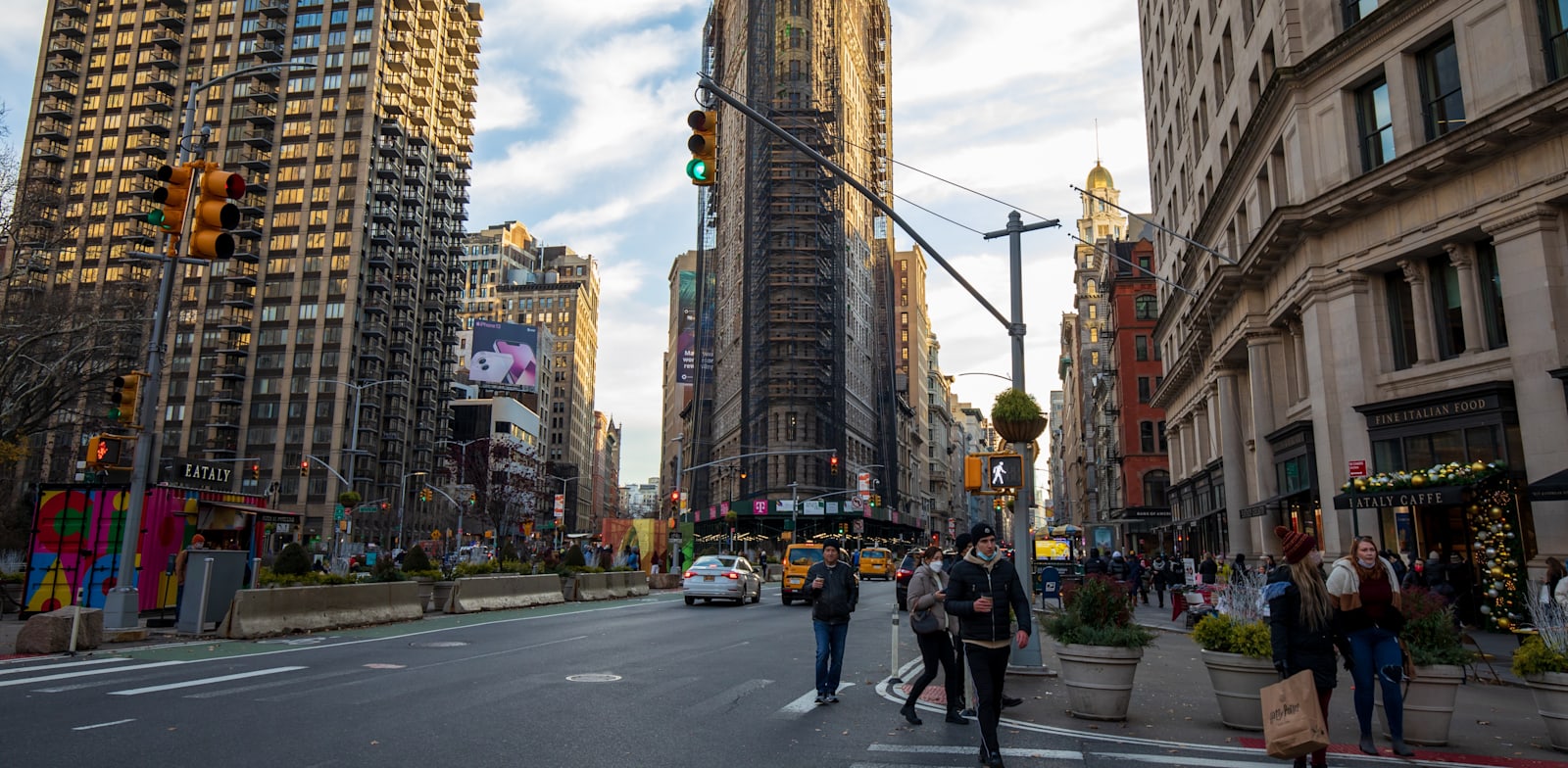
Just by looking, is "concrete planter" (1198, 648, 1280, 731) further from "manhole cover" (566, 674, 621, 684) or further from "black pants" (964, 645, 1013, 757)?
"manhole cover" (566, 674, 621, 684)

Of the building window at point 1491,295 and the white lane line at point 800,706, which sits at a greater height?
the building window at point 1491,295

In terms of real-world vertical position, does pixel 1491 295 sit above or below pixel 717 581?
above

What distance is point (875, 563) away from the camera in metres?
53.7

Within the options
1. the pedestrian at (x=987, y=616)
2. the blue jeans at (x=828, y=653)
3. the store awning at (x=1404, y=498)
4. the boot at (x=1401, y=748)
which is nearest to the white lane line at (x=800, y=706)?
the blue jeans at (x=828, y=653)

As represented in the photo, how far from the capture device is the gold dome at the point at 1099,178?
145 meters

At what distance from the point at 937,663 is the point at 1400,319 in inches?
791

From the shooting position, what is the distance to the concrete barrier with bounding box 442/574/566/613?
24.2 metres

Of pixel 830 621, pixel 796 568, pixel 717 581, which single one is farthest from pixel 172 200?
pixel 796 568

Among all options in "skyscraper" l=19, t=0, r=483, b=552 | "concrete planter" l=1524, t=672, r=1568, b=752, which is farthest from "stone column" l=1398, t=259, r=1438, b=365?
"skyscraper" l=19, t=0, r=483, b=552

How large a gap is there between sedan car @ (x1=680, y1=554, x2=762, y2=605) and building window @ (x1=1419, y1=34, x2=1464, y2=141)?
2148cm

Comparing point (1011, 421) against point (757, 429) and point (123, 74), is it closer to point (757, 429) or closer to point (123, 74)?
point (757, 429)

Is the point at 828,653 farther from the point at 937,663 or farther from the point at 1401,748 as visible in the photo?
the point at 1401,748

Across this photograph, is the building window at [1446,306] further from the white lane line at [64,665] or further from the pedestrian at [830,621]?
the white lane line at [64,665]

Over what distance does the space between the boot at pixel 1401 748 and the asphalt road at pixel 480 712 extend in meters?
1.22
